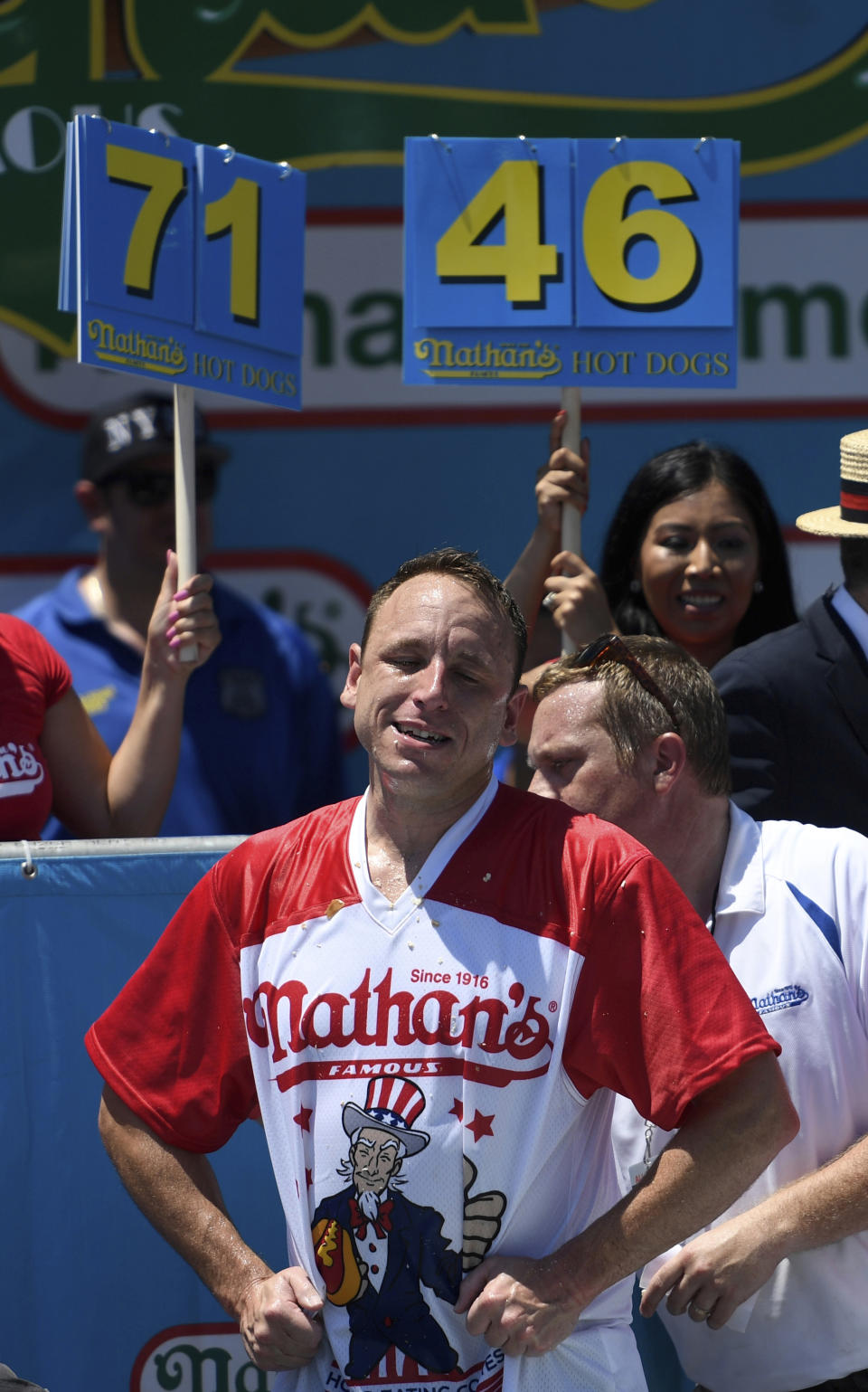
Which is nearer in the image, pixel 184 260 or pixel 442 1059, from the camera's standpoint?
pixel 442 1059

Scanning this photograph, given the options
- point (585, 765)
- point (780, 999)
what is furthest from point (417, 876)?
point (780, 999)

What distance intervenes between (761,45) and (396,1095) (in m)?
3.47

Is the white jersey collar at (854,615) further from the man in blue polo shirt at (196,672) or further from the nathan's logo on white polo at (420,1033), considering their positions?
the man in blue polo shirt at (196,672)

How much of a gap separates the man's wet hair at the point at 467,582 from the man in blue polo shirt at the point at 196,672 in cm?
189

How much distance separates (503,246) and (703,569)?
0.85 m

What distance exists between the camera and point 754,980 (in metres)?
2.23

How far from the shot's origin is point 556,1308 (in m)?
1.81

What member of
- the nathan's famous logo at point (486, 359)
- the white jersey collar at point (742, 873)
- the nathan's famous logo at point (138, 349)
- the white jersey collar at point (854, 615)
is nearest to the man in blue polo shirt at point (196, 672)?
the nathan's famous logo at point (138, 349)

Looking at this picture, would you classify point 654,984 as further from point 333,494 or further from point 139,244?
point 333,494

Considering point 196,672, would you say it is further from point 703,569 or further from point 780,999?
point 780,999

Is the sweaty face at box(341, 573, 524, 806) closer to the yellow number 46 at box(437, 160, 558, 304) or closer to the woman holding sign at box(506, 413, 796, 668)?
the yellow number 46 at box(437, 160, 558, 304)

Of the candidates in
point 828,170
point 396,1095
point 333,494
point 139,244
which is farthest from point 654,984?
point 828,170

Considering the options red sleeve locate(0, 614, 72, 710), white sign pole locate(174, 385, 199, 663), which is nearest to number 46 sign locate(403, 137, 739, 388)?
white sign pole locate(174, 385, 199, 663)

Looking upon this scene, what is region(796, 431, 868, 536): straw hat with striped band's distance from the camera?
2.79 m
